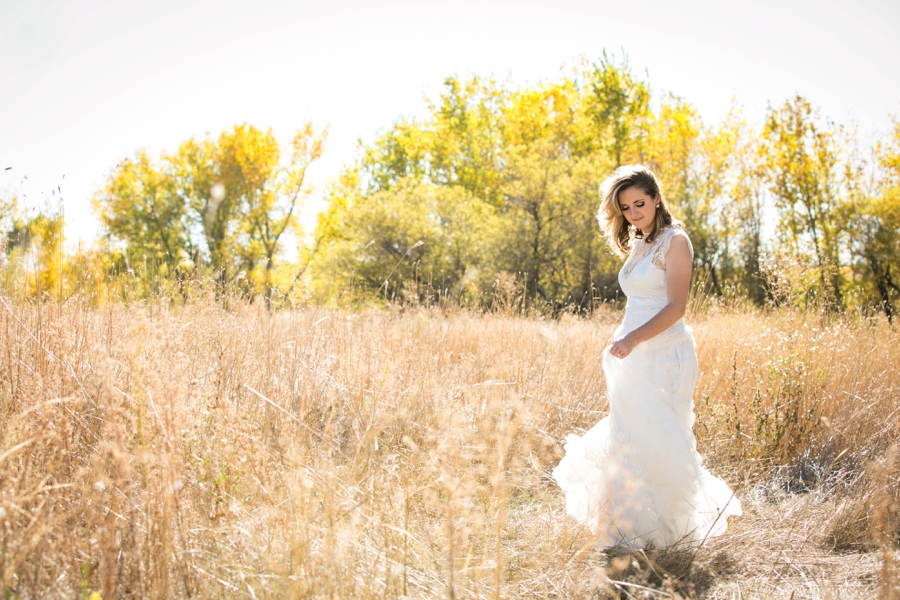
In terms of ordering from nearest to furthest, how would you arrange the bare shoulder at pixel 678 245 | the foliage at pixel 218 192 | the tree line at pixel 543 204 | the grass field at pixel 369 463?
the grass field at pixel 369 463 < the bare shoulder at pixel 678 245 < the tree line at pixel 543 204 < the foliage at pixel 218 192

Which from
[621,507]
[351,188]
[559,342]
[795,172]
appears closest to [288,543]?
[621,507]

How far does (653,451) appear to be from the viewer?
2619 millimetres

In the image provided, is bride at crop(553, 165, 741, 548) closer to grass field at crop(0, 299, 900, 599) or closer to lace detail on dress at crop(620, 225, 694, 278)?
lace detail on dress at crop(620, 225, 694, 278)

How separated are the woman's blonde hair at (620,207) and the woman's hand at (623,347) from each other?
2.05 feet

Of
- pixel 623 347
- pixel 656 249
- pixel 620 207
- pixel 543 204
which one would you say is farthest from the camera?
pixel 543 204

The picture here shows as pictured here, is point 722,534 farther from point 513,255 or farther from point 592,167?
point 592,167

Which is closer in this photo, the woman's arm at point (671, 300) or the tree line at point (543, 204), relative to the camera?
the woman's arm at point (671, 300)

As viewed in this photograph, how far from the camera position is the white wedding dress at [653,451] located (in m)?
2.63

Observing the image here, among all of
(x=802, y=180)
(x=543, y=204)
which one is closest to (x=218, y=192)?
(x=543, y=204)

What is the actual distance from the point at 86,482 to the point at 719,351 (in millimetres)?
4939

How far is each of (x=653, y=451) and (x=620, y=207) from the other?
1.27 m

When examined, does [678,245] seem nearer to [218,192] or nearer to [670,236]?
[670,236]

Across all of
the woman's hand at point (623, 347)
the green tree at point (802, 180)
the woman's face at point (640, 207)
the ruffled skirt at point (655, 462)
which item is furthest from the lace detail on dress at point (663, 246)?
the green tree at point (802, 180)

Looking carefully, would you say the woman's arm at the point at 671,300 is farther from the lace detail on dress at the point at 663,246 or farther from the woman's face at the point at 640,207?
the woman's face at the point at 640,207
